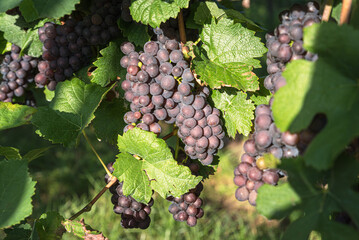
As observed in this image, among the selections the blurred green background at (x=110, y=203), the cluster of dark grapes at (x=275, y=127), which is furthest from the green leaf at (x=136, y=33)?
the blurred green background at (x=110, y=203)

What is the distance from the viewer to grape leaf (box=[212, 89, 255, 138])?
45.4 inches

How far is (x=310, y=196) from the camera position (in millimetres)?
793

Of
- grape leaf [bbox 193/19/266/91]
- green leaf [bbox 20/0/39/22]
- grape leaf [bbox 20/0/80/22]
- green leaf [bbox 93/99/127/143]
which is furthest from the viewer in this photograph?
green leaf [bbox 93/99/127/143]

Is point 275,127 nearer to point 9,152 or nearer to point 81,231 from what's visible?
point 81,231

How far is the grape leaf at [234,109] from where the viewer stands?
3.79 feet

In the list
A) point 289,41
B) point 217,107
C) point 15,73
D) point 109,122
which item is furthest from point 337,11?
point 15,73

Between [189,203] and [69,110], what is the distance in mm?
527

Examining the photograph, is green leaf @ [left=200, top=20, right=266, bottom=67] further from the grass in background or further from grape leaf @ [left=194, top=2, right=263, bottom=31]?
the grass in background

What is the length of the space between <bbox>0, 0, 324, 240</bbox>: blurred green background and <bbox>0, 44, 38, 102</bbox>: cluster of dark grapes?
4.05ft

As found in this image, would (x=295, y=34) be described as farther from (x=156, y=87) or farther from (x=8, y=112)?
(x=8, y=112)

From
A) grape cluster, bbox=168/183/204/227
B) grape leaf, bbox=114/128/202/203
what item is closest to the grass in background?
grape cluster, bbox=168/183/204/227

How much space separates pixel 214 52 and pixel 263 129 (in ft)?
1.18

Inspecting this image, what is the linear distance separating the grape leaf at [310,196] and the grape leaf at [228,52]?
387 millimetres

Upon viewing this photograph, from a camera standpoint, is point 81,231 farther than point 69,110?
No
